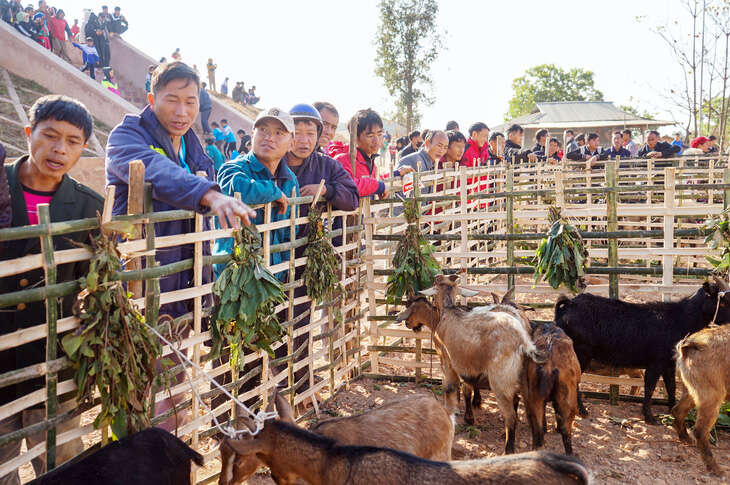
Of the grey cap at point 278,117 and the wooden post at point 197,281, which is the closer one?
the wooden post at point 197,281

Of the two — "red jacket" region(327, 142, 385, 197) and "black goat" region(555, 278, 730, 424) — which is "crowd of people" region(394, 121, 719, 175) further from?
"black goat" region(555, 278, 730, 424)

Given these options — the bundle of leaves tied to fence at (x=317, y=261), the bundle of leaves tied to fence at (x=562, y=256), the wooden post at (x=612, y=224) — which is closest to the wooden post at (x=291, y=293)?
the bundle of leaves tied to fence at (x=317, y=261)

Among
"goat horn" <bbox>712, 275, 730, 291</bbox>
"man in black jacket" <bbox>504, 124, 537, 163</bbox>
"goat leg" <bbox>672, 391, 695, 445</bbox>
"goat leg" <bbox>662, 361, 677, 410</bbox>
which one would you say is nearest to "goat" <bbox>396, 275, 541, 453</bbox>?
"goat leg" <bbox>672, 391, 695, 445</bbox>

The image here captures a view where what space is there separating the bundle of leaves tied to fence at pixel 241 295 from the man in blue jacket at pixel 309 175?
1401mm

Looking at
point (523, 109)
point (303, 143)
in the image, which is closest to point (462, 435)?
point (303, 143)

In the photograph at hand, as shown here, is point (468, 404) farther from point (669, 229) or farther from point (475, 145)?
point (475, 145)

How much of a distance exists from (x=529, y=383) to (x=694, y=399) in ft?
4.50

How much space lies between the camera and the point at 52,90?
19.5 m

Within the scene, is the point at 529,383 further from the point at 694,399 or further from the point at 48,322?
the point at 48,322

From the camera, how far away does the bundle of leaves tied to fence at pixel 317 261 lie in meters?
5.38

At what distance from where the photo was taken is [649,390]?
5.73 m

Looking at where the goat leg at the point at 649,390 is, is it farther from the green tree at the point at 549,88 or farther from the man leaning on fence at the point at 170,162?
the green tree at the point at 549,88

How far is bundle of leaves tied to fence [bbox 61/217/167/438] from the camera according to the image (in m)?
2.93

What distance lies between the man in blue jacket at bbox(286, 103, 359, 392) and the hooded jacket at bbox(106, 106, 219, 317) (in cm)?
143
